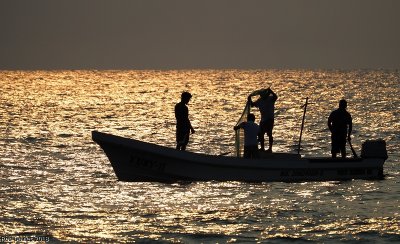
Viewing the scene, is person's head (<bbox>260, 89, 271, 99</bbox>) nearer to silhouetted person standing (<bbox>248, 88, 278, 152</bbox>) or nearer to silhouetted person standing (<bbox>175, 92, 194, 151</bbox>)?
silhouetted person standing (<bbox>248, 88, 278, 152</bbox>)

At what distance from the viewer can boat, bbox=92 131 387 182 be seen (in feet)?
82.9

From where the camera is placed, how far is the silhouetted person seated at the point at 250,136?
25516 millimetres

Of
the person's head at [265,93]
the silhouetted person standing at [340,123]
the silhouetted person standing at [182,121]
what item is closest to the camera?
the silhouetted person standing at [182,121]

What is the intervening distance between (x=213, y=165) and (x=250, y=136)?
4.06ft

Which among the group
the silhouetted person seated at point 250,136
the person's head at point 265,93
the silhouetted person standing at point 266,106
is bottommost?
the silhouetted person seated at point 250,136

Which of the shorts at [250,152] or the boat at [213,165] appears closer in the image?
the boat at [213,165]

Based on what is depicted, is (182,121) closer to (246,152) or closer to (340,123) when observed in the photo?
(246,152)

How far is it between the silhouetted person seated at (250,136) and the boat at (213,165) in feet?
1.25

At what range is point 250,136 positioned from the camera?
25609 millimetres

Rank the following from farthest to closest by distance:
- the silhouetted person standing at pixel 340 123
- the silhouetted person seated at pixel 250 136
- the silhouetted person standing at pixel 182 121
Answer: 1. the silhouetted person standing at pixel 340 123
2. the silhouetted person standing at pixel 182 121
3. the silhouetted person seated at pixel 250 136

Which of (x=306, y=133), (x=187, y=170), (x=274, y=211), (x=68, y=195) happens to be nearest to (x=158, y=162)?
(x=187, y=170)

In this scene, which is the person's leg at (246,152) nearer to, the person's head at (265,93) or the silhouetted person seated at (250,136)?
the silhouetted person seated at (250,136)

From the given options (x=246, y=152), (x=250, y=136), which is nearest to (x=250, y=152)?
(x=246, y=152)

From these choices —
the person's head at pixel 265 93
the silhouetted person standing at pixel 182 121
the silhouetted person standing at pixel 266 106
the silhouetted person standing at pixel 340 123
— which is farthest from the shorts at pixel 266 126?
the silhouetted person standing at pixel 182 121
